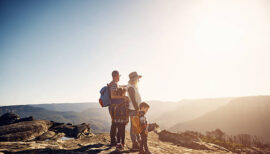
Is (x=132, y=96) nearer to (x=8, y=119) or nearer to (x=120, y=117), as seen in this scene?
(x=120, y=117)

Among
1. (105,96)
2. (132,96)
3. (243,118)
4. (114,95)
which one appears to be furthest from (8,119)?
(243,118)

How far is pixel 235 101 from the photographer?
158250 millimetres

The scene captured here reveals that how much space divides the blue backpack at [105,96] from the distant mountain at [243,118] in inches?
4688

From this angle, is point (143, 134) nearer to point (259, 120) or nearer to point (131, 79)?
point (131, 79)

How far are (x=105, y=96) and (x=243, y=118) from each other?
15712 cm

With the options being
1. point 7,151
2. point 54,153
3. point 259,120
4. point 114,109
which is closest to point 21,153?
point 7,151

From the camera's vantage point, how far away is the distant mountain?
344ft

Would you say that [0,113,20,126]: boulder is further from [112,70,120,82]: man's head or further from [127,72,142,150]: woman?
[127,72,142,150]: woman

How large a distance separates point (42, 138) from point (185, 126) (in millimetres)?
194807

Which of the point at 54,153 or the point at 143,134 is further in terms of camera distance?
the point at 143,134

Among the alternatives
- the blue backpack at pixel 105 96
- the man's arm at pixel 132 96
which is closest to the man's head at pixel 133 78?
the man's arm at pixel 132 96

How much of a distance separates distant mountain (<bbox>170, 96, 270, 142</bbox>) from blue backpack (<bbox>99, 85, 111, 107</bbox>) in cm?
11908

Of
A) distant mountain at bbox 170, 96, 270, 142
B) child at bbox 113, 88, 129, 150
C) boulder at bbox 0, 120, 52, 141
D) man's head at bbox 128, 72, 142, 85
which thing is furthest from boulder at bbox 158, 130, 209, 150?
distant mountain at bbox 170, 96, 270, 142

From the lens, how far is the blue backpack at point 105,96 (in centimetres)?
508
